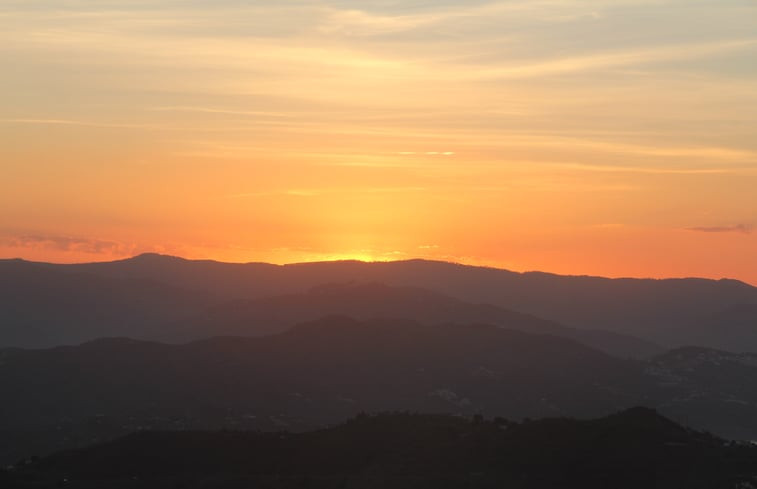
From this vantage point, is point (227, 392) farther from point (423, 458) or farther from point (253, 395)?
point (423, 458)

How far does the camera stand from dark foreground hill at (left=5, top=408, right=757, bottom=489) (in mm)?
62906

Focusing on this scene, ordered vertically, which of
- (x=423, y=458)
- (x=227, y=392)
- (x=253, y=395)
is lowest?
(x=253, y=395)

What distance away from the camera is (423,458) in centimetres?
7088

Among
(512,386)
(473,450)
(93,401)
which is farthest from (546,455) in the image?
(512,386)

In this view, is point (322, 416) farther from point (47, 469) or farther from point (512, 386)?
point (47, 469)

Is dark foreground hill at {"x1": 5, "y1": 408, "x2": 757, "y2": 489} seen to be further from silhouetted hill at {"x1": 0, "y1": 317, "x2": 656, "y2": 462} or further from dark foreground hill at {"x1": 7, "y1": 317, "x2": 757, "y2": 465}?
dark foreground hill at {"x1": 7, "y1": 317, "x2": 757, "y2": 465}

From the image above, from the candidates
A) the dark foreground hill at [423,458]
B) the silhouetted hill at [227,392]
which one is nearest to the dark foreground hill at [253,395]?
the silhouetted hill at [227,392]

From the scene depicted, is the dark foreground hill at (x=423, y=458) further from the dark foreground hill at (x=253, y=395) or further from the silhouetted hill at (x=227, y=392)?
the dark foreground hill at (x=253, y=395)

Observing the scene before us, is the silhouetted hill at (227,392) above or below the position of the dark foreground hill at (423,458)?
below

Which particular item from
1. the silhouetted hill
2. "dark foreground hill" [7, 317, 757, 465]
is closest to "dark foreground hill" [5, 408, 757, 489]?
the silhouetted hill

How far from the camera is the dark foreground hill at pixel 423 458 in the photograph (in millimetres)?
62906

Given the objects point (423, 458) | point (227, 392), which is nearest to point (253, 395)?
point (227, 392)

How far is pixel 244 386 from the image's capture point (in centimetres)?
18050

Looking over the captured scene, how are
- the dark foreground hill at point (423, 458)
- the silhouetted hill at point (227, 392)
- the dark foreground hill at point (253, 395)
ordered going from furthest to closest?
the dark foreground hill at point (253, 395)
the silhouetted hill at point (227, 392)
the dark foreground hill at point (423, 458)
